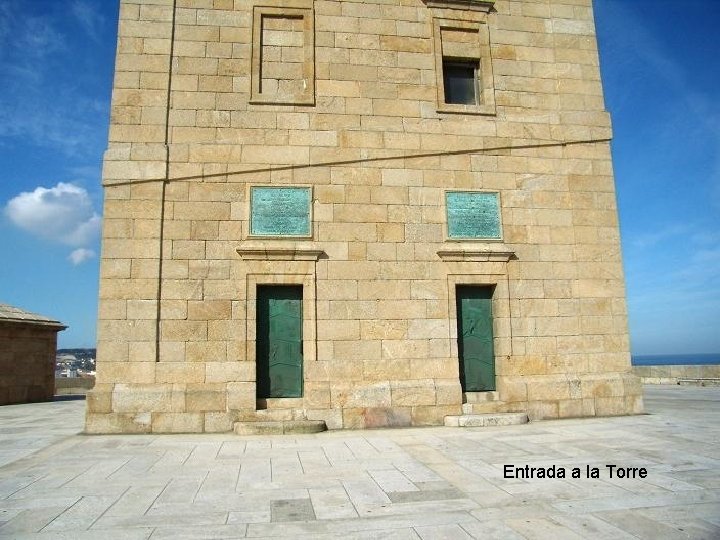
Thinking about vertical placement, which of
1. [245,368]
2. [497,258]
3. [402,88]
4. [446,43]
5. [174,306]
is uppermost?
[446,43]

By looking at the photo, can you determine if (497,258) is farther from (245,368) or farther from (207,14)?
(207,14)

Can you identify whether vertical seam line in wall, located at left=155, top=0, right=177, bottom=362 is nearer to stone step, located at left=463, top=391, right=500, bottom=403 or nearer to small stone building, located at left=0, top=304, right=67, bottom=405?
stone step, located at left=463, top=391, right=500, bottom=403

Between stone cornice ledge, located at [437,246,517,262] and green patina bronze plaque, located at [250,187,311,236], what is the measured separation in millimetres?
2792

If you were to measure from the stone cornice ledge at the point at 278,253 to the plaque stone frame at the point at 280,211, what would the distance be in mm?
305

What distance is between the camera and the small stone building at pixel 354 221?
9.45m

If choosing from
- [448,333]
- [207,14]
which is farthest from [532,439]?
[207,14]

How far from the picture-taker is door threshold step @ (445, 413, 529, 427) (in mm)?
9281

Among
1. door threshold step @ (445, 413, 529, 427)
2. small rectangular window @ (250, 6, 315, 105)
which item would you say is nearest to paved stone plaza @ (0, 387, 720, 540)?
door threshold step @ (445, 413, 529, 427)

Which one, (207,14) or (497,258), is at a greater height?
(207,14)

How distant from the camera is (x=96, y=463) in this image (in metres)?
6.72

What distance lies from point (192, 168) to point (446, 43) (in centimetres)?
604

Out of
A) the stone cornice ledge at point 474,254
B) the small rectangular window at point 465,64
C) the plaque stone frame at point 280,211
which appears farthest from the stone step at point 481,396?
the small rectangular window at point 465,64

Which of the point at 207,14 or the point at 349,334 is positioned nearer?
the point at 349,334

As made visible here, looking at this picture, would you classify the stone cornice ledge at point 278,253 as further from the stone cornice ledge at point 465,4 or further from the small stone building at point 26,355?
the small stone building at point 26,355
